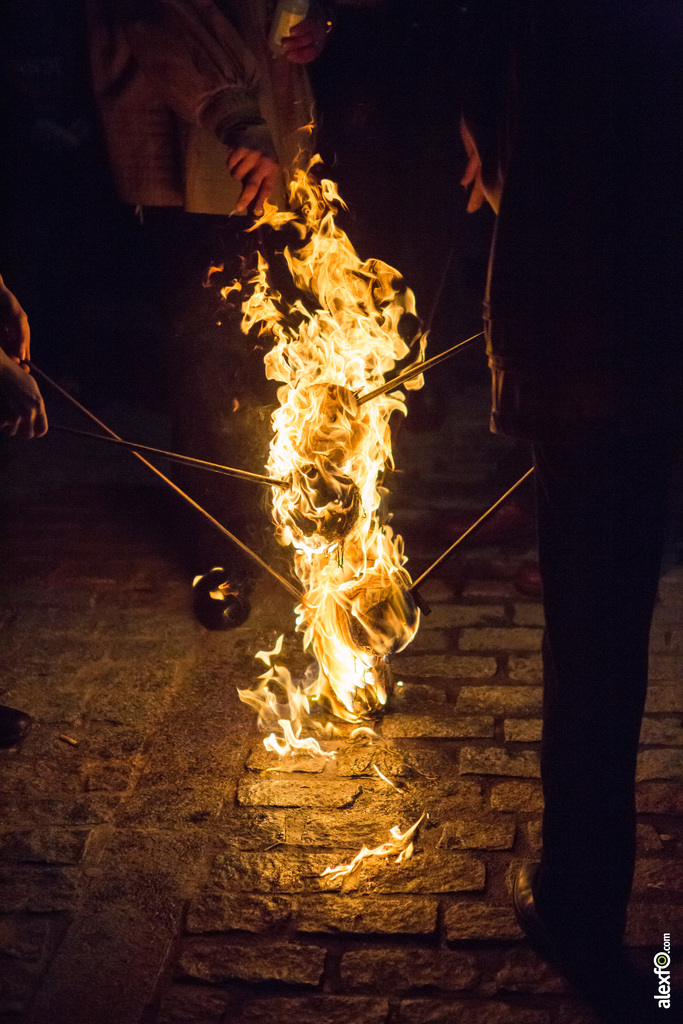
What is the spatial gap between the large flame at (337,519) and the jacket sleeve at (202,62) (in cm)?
90

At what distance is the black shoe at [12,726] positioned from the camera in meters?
3.78

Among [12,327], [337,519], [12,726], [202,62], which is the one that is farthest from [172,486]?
[202,62]

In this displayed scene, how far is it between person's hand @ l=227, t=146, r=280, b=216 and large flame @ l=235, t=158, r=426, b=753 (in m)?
0.58

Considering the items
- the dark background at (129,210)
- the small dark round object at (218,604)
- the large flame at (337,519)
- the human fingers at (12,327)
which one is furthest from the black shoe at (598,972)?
the dark background at (129,210)

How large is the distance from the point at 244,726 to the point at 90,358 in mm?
6791

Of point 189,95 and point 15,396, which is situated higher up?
point 189,95

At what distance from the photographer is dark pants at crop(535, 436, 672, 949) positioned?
2275 mm

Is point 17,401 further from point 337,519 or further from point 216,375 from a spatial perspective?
point 216,375

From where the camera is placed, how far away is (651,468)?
2.28 metres

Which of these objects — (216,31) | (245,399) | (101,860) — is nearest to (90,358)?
(245,399)

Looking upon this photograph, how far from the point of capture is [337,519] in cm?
367

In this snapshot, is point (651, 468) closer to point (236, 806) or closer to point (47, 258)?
point (236, 806)

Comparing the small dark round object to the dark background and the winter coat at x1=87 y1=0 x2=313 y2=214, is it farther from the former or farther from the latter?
the dark background

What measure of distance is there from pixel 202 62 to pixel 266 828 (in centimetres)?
310
